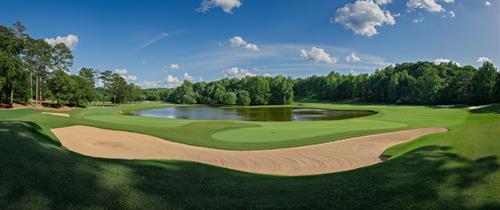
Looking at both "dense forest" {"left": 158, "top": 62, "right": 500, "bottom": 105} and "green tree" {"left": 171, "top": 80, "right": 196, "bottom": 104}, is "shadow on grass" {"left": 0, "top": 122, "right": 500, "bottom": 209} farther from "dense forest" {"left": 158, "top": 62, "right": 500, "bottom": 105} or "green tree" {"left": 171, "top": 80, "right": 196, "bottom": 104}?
"green tree" {"left": 171, "top": 80, "right": 196, "bottom": 104}

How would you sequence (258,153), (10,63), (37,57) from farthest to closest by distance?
(37,57) < (10,63) < (258,153)

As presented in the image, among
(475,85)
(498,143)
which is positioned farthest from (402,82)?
(498,143)

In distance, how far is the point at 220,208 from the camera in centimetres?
558

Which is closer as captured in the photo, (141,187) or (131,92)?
(141,187)

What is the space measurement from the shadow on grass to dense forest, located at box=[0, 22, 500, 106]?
48.7m

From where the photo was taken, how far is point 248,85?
112875 millimetres

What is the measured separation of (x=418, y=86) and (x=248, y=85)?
59738 mm

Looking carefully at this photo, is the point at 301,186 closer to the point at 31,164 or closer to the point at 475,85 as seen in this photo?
the point at 31,164

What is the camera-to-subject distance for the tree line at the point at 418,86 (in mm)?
66125

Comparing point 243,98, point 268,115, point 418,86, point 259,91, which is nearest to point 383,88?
point 418,86

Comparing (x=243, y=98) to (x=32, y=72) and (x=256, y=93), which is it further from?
(x=32, y=72)

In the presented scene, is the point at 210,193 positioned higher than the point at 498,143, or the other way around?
the point at 498,143

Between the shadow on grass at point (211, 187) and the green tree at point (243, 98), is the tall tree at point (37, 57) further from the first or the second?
the shadow on grass at point (211, 187)

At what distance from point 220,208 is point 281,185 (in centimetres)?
211
